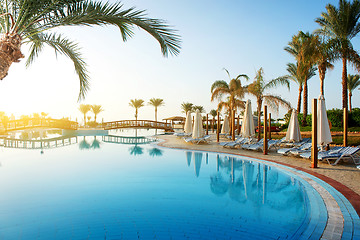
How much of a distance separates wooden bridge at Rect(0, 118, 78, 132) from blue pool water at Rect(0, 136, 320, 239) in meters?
17.9

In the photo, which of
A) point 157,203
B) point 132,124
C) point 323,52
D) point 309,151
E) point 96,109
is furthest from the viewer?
point 96,109

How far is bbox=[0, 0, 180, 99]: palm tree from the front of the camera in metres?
4.16

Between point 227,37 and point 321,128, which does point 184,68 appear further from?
point 321,128

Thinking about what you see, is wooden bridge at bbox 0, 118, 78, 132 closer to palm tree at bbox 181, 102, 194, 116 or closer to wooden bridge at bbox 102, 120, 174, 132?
wooden bridge at bbox 102, 120, 174, 132

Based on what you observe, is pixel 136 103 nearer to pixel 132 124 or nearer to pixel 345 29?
pixel 132 124

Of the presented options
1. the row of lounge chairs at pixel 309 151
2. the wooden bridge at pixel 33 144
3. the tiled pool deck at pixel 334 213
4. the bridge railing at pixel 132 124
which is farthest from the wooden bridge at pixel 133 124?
the tiled pool deck at pixel 334 213

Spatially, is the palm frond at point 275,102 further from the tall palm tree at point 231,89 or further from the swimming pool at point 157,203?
the swimming pool at point 157,203

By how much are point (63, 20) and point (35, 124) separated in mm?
25014

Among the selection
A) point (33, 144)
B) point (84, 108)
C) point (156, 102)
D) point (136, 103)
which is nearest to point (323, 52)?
point (33, 144)

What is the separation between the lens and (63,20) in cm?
463

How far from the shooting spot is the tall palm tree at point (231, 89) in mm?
20556

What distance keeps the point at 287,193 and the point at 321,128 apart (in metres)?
3.39

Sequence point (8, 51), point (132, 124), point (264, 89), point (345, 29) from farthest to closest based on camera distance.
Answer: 1. point (132, 124)
2. point (264, 89)
3. point (345, 29)
4. point (8, 51)

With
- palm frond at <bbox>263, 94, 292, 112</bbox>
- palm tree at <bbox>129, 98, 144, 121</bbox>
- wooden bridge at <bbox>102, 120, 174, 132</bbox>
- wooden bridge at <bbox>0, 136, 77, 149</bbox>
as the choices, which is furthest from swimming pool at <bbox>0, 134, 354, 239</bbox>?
palm tree at <bbox>129, 98, 144, 121</bbox>
